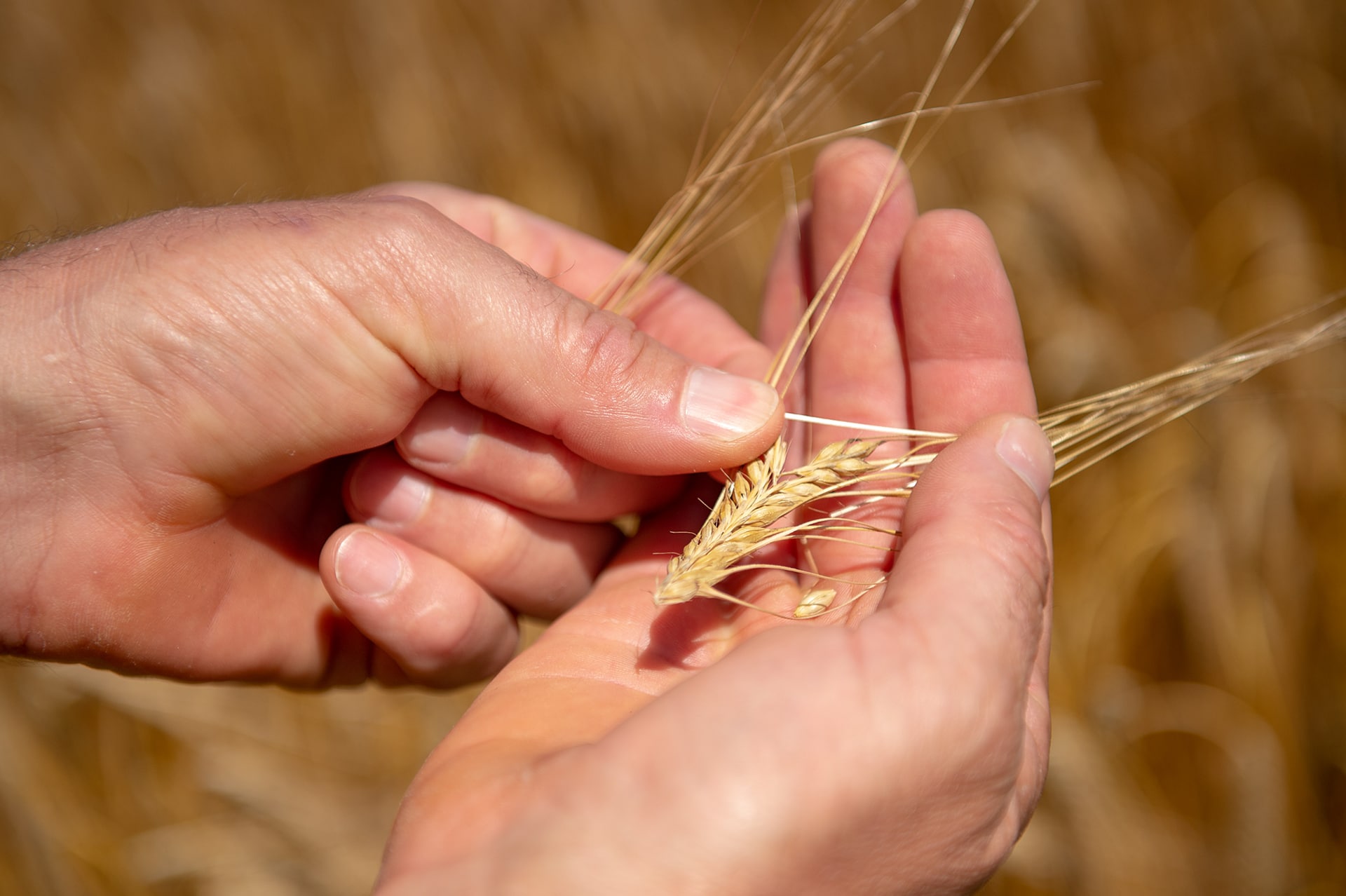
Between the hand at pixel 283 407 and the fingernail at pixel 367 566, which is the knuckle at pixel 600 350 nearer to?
the hand at pixel 283 407

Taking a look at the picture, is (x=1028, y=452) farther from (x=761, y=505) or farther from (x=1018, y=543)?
(x=761, y=505)

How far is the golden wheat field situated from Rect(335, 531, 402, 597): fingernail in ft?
4.46

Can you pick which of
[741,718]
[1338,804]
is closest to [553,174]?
[741,718]

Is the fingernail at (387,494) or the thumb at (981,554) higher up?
the thumb at (981,554)

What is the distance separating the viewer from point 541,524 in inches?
81.8

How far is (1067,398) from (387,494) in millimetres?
2184

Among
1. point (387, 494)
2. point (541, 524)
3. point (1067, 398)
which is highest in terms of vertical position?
point (387, 494)

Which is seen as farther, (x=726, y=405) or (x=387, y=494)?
(x=387, y=494)

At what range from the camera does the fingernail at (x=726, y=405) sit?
159 cm

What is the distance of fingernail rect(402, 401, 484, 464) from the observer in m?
1.83

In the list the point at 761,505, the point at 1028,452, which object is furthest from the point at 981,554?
the point at 761,505

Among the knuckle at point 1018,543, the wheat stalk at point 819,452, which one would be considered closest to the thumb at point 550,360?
the wheat stalk at point 819,452

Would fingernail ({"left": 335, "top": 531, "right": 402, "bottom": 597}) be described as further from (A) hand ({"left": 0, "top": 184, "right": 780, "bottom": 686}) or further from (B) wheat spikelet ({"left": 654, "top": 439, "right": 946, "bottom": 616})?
(B) wheat spikelet ({"left": 654, "top": 439, "right": 946, "bottom": 616})

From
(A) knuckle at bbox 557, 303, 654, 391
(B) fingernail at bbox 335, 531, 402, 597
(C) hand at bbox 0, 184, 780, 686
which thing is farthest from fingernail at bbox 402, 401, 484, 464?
(A) knuckle at bbox 557, 303, 654, 391
